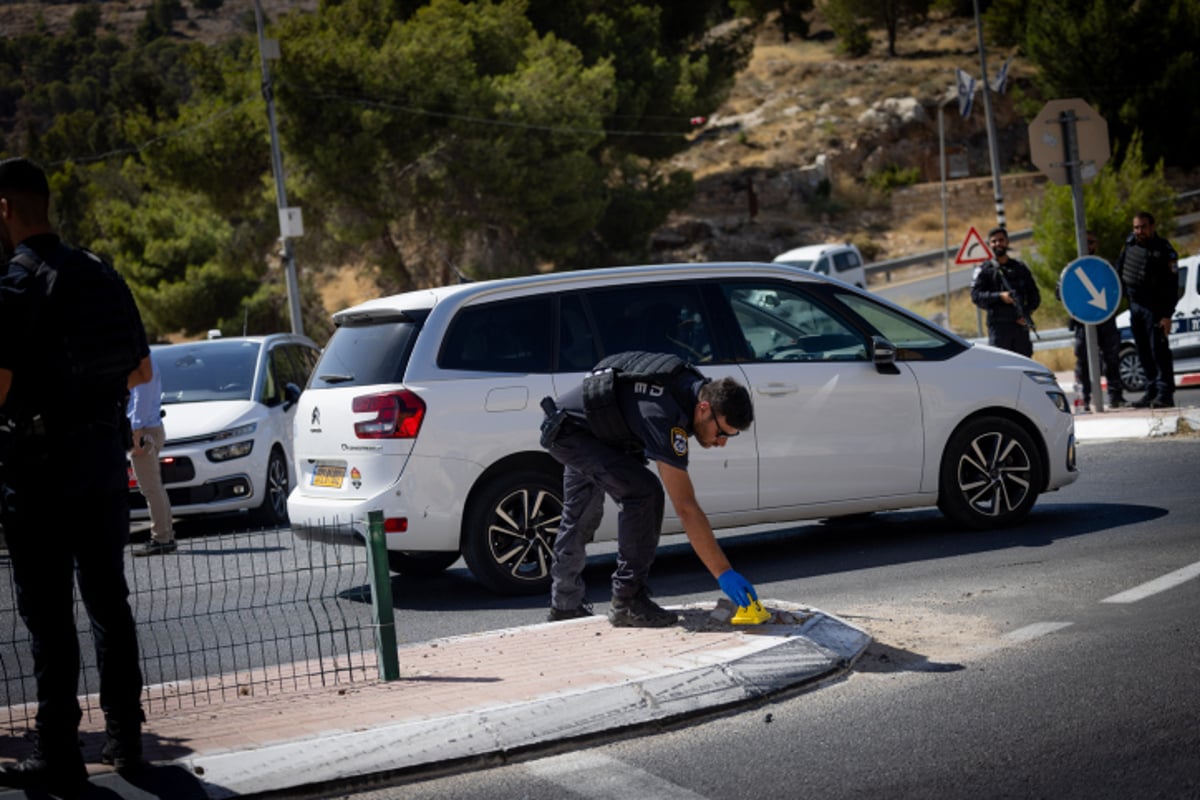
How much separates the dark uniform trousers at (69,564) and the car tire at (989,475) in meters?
5.57

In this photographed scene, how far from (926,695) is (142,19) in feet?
463

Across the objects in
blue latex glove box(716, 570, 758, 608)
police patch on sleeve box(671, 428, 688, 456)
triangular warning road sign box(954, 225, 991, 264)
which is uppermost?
triangular warning road sign box(954, 225, 991, 264)

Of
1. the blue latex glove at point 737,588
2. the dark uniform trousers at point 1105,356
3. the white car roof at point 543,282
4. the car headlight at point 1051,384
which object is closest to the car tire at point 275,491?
the white car roof at point 543,282

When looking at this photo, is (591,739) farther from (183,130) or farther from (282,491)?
(183,130)

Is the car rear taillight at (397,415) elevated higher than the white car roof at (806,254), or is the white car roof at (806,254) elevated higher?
the white car roof at (806,254)

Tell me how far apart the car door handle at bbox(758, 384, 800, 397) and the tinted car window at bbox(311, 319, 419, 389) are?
208 centimetres

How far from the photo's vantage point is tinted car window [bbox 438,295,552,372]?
27.4ft

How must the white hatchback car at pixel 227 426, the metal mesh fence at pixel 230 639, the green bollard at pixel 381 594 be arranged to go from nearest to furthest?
the green bollard at pixel 381 594
the metal mesh fence at pixel 230 639
the white hatchback car at pixel 227 426

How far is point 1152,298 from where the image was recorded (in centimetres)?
1412

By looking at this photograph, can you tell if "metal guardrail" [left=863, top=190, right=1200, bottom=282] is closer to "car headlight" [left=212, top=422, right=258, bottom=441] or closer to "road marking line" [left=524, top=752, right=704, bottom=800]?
"car headlight" [left=212, top=422, right=258, bottom=441]

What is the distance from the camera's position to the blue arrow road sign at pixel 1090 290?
45.1ft

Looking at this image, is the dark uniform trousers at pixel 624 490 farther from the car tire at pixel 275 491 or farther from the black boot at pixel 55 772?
the car tire at pixel 275 491

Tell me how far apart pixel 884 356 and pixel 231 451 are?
6.10 metres

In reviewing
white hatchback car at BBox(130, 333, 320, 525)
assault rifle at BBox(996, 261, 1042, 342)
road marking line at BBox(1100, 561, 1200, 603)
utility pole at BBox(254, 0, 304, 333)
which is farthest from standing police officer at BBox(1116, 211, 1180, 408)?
utility pole at BBox(254, 0, 304, 333)
